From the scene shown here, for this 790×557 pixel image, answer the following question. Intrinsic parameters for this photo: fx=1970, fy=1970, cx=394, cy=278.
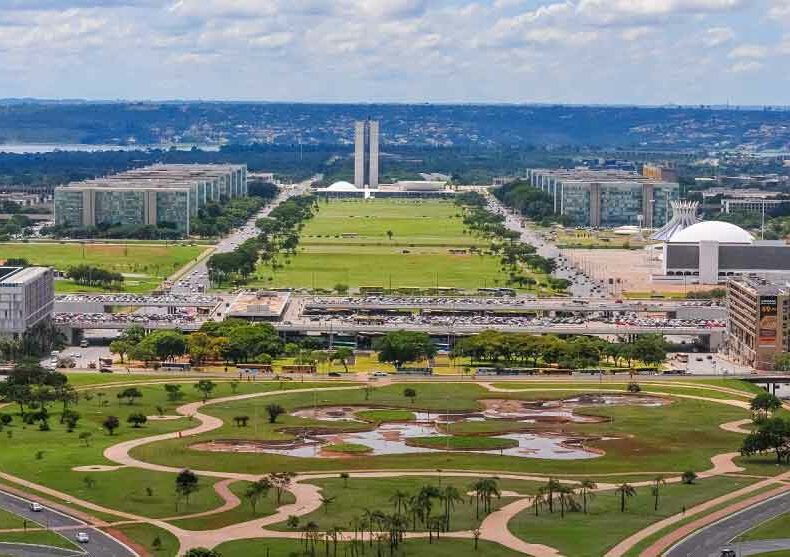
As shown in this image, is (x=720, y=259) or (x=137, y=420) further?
(x=720, y=259)

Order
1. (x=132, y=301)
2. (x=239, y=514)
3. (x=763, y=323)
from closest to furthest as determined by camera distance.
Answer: (x=239, y=514), (x=763, y=323), (x=132, y=301)

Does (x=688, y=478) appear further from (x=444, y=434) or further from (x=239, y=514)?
(x=239, y=514)

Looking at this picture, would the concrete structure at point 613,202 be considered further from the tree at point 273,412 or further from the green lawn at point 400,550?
the green lawn at point 400,550

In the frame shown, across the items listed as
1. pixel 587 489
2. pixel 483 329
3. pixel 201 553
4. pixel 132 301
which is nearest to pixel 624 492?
pixel 587 489

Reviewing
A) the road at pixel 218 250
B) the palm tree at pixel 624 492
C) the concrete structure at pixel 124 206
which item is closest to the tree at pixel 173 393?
the palm tree at pixel 624 492

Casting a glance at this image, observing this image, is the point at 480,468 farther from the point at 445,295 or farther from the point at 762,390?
the point at 445,295

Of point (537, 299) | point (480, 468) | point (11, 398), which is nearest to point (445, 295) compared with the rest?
point (537, 299)
